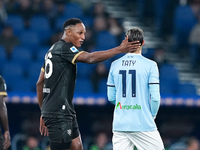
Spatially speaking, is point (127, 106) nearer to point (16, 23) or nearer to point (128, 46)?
point (128, 46)

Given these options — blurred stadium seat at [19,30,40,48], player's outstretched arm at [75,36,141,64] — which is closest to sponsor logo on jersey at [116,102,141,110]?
player's outstretched arm at [75,36,141,64]

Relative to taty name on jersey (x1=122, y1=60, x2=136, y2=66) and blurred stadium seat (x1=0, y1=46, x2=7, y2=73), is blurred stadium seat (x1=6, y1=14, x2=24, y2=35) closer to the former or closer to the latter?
blurred stadium seat (x1=0, y1=46, x2=7, y2=73)

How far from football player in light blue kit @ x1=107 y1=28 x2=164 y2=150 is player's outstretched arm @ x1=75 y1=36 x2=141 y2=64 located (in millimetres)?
88

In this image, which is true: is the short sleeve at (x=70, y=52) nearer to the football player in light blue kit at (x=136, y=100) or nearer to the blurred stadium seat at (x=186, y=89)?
the football player in light blue kit at (x=136, y=100)

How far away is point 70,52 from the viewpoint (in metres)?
6.71

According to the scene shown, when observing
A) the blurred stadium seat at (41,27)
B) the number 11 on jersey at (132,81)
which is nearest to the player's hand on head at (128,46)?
the number 11 on jersey at (132,81)

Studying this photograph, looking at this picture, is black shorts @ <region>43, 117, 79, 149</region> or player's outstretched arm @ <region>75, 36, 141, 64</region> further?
black shorts @ <region>43, 117, 79, 149</region>

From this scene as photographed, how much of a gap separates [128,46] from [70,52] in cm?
69

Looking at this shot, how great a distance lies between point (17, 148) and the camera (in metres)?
11.7

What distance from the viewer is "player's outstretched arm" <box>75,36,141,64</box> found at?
253 inches

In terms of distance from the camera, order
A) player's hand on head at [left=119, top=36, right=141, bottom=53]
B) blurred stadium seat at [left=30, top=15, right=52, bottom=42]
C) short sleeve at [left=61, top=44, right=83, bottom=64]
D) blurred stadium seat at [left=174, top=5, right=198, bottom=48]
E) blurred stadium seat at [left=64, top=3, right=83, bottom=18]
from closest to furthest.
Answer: player's hand on head at [left=119, top=36, right=141, bottom=53]
short sleeve at [left=61, top=44, right=83, bottom=64]
blurred stadium seat at [left=30, top=15, right=52, bottom=42]
blurred stadium seat at [left=174, top=5, right=198, bottom=48]
blurred stadium seat at [left=64, top=3, right=83, bottom=18]

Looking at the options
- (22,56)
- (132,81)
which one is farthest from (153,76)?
(22,56)

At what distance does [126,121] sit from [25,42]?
7429mm

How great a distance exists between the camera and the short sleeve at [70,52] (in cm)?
668
